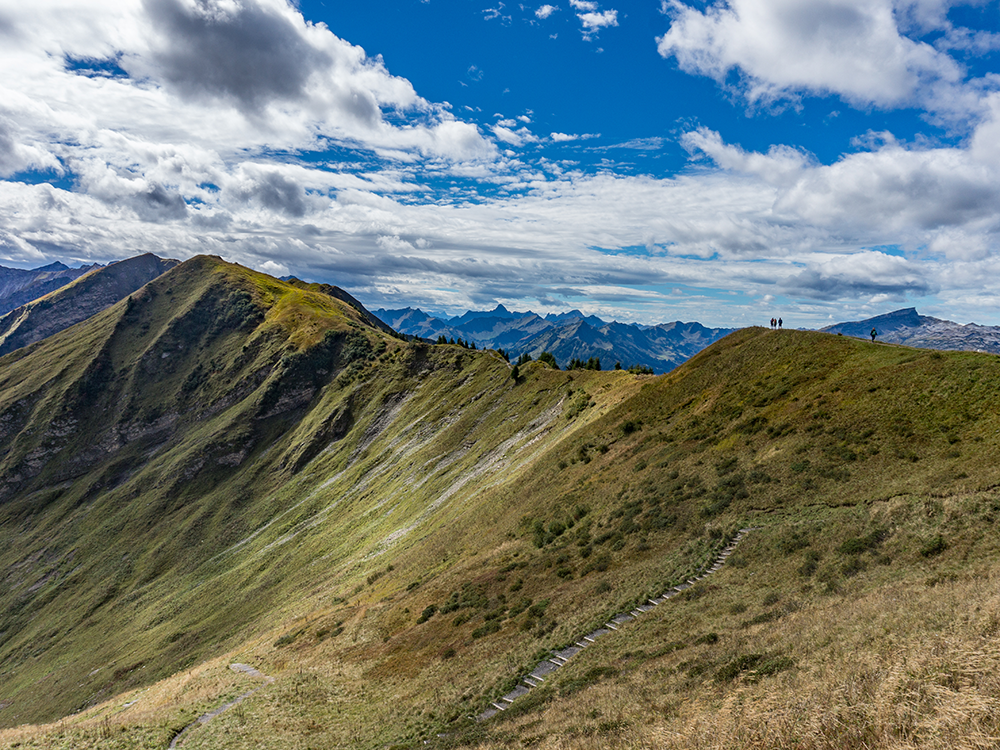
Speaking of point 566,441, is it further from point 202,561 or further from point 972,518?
point 202,561

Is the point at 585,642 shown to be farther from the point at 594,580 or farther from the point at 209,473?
the point at 209,473

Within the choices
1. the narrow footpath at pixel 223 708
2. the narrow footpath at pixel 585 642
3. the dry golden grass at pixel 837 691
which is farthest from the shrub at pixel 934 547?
the narrow footpath at pixel 223 708

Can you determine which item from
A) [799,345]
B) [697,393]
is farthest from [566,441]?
[799,345]

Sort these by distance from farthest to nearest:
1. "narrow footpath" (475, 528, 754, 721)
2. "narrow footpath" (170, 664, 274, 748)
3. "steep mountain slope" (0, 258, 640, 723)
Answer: "steep mountain slope" (0, 258, 640, 723) < "narrow footpath" (170, 664, 274, 748) < "narrow footpath" (475, 528, 754, 721)

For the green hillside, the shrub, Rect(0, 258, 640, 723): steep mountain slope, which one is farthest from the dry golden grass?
Rect(0, 258, 640, 723): steep mountain slope

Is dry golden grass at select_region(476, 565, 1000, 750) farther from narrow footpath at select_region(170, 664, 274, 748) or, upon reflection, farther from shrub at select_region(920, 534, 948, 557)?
narrow footpath at select_region(170, 664, 274, 748)

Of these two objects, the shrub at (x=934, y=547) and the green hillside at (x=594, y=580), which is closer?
the green hillside at (x=594, y=580)

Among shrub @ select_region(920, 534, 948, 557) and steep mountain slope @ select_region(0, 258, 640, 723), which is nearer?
shrub @ select_region(920, 534, 948, 557)

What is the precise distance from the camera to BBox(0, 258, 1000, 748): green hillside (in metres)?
15.8

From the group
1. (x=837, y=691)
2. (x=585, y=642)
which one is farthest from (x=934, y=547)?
(x=585, y=642)

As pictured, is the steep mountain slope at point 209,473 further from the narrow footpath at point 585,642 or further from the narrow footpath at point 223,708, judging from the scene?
the narrow footpath at point 585,642

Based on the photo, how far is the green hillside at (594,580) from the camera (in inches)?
621

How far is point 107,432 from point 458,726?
194 metres

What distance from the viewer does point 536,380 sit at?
294ft
